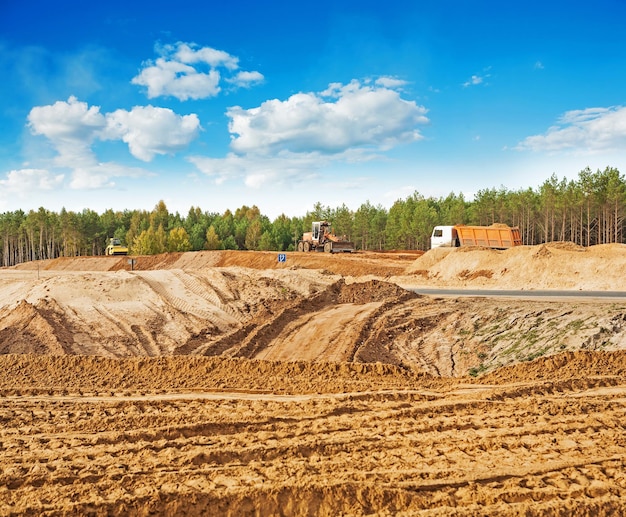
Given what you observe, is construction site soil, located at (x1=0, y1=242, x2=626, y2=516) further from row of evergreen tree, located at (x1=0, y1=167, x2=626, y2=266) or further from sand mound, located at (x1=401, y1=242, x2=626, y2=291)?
row of evergreen tree, located at (x1=0, y1=167, x2=626, y2=266)

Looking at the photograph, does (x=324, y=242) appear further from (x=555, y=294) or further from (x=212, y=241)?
(x=212, y=241)

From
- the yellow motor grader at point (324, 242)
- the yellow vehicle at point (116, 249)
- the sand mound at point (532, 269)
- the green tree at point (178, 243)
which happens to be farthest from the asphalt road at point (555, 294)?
the green tree at point (178, 243)

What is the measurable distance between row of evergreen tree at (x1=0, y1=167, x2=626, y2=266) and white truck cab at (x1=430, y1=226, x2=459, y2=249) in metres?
25.4

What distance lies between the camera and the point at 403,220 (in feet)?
237

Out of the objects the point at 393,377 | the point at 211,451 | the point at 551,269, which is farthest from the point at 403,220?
the point at 211,451

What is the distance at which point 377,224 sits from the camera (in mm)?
79125

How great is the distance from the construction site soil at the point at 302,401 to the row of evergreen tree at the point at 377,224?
151 ft

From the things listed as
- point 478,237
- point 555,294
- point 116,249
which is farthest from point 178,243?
point 555,294

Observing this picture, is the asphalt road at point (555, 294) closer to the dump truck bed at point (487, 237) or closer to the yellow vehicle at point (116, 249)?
the dump truck bed at point (487, 237)

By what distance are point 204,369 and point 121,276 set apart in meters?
9.00

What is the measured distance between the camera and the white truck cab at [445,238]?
1453 inches

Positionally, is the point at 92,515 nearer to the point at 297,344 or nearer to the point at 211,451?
the point at 211,451

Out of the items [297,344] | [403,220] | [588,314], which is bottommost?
[297,344]

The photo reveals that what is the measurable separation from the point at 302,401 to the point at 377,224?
234ft
